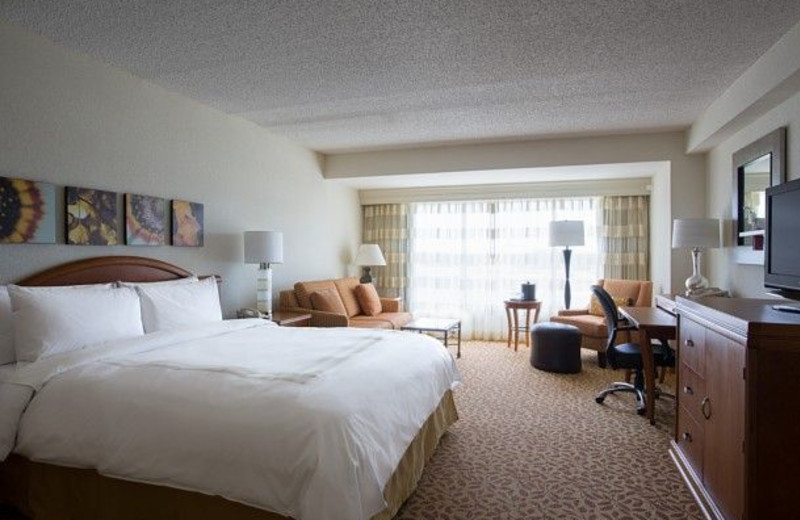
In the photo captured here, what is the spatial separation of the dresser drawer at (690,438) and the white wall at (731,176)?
55.8 inches

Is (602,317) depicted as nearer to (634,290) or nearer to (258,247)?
(634,290)

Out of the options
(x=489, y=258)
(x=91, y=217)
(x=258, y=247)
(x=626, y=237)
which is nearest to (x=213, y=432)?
(x=91, y=217)

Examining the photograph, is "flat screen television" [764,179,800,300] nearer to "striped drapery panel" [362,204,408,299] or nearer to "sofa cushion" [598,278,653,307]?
"sofa cushion" [598,278,653,307]

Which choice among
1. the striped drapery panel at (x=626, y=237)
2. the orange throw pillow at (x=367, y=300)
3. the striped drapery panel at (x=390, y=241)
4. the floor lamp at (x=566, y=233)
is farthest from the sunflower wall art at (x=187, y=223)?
the striped drapery panel at (x=626, y=237)

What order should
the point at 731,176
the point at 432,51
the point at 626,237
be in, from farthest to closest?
the point at 626,237, the point at 731,176, the point at 432,51

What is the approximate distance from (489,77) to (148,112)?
2.63 metres

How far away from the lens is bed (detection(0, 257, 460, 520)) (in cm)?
158

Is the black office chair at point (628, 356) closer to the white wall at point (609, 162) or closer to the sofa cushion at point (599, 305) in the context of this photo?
the white wall at point (609, 162)

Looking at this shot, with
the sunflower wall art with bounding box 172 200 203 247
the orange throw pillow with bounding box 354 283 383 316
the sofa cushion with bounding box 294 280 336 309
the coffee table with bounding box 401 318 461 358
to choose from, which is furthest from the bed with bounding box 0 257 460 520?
the orange throw pillow with bounding box 354 283 383 316

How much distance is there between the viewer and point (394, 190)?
6809 millimetres

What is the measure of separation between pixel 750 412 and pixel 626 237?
15.2 feet

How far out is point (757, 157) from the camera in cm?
327

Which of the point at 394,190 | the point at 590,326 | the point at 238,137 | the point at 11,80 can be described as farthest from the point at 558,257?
the point at 11,80

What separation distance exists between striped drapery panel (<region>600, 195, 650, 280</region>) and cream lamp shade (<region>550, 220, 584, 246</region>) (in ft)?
2.10
